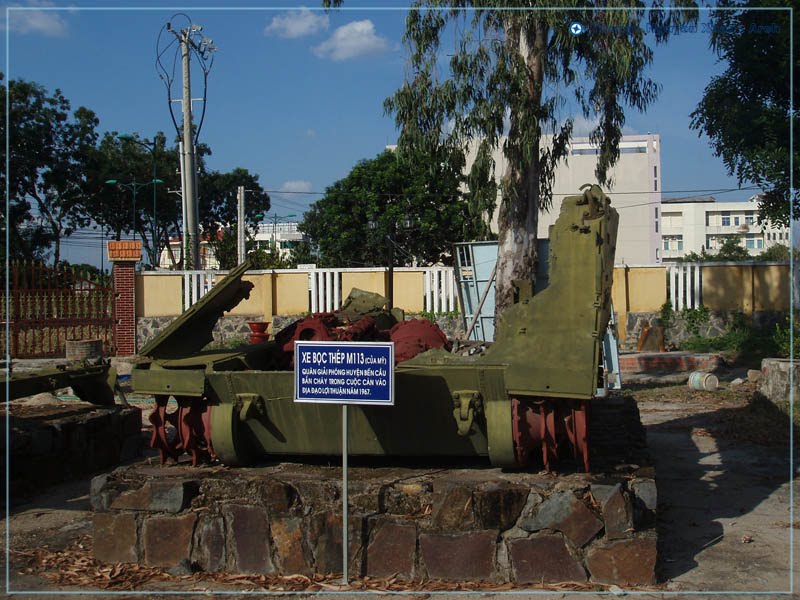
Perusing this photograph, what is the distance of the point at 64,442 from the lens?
910cm

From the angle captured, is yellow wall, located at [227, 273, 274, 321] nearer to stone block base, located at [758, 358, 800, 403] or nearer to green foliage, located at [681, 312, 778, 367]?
green foliage, located at [681, 312, 778, 367]

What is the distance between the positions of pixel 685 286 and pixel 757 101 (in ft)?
17.2

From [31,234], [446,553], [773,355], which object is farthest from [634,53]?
[31,234]

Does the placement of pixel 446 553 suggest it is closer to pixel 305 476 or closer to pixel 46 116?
pixel 305 476

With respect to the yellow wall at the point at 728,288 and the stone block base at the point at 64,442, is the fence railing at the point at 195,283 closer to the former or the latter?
the yellow wall at the point at 728,288

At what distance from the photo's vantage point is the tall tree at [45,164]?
29.0 metres

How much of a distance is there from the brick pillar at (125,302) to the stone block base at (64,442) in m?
12.0

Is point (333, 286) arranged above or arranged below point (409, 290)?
above

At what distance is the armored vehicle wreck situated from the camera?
584 centimetres

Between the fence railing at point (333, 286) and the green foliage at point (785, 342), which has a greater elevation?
the fence railing at point (333, 286)

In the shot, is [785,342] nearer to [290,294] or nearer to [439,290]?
[439,290]

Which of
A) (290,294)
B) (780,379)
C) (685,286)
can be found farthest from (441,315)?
(780,379)

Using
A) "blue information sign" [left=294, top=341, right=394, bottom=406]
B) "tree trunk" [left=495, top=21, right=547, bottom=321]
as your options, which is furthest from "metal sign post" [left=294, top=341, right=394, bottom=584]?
"tree trunk" [left=495, top=21, right=547, bottom=321]

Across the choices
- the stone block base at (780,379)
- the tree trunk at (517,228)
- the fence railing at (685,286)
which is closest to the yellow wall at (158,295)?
the tree trunk at (517,228)
